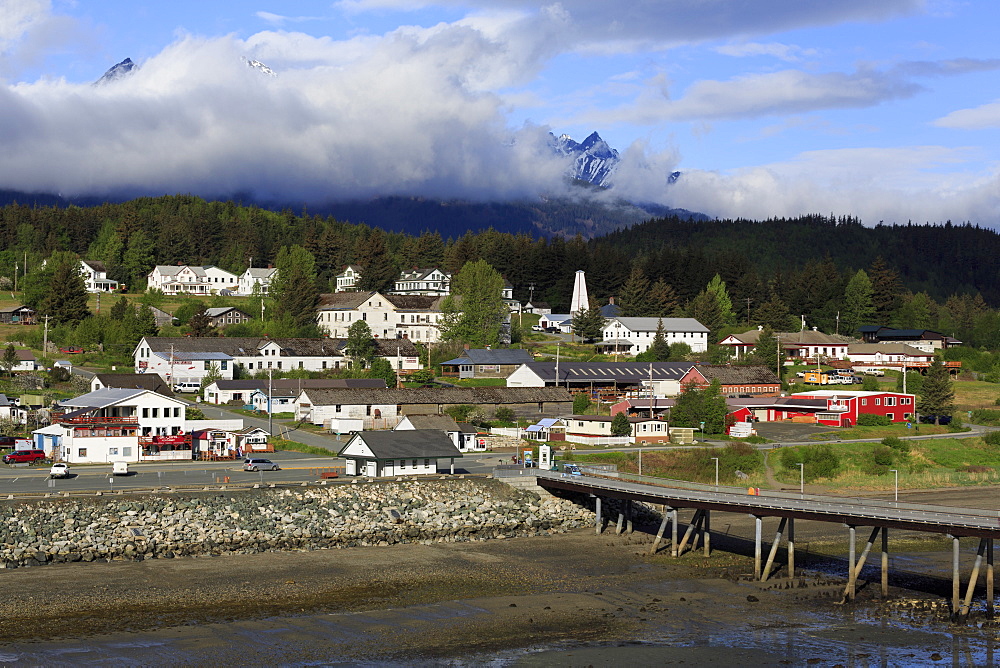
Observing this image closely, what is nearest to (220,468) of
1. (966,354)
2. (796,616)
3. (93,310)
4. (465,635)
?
(465,635)

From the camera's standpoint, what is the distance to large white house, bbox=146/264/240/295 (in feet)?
506

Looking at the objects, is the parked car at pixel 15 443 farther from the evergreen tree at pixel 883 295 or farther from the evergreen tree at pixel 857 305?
the evergreen tree at pixel 883 295

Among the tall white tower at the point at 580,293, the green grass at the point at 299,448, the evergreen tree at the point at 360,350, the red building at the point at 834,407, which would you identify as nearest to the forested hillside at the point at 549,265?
the tall white tower at the point at 580,293

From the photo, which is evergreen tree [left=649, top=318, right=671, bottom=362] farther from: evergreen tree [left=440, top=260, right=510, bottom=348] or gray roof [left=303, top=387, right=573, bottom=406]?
gray roof [left=303, top=387, right=573, bottom=406]

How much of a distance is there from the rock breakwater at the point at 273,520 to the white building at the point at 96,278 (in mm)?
111480

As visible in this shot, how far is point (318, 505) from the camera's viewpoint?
1987 inches

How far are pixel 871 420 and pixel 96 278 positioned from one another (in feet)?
366

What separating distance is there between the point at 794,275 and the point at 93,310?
3793 inches

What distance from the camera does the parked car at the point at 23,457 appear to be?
6016 centimetres

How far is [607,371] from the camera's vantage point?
99.4 meters

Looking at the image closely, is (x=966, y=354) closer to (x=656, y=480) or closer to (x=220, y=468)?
(x=656, y=480)

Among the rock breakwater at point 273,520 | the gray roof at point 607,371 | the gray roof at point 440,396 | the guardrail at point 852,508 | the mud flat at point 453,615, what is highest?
the gray roof at point 607,371

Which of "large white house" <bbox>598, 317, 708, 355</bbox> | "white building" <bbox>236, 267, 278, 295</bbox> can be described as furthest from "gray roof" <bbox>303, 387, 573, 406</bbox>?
"white building" <bbox>236, 267, 278, 295</bbox>

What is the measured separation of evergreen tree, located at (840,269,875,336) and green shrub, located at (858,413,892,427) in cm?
5107
